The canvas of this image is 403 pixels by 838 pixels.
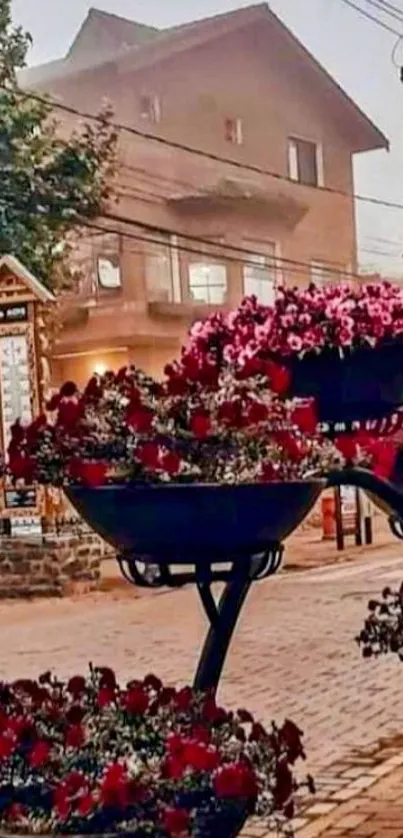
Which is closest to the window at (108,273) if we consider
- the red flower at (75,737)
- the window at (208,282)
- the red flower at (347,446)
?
the window at (208,282)

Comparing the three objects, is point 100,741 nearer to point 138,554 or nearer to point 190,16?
point 138,554

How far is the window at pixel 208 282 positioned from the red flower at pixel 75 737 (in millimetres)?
1606

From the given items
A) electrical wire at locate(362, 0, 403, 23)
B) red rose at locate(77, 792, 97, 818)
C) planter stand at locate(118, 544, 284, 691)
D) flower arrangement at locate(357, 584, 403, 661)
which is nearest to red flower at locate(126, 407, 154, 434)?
planter stand at locate(118, 544, 284, 691)

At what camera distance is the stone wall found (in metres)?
4.82

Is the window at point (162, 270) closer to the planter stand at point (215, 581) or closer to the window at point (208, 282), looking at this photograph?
the window at point (208, 282)

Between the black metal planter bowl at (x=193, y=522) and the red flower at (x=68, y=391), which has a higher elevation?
the red flower at (x=68, y=391)

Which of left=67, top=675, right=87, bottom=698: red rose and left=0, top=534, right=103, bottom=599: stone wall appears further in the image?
left=0, top=534, right=103, bottom=599: stone wall

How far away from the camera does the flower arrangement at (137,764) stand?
1.09 meters

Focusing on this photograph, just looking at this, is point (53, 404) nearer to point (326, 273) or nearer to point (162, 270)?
point (162, 270)

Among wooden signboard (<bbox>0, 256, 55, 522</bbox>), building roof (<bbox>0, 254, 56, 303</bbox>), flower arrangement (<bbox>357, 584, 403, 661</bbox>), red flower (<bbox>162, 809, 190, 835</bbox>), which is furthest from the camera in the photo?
wooden signboard (<bbox>0, 256, 55, 522</bbox>)

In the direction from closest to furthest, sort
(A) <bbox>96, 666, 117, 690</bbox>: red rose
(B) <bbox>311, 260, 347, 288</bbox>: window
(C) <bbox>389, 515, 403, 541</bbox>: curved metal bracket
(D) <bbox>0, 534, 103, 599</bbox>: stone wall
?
(A) <bbox>96, 666, 117, 690</bbox>: red rose
(C) <bbox>389, 515, 403, 541</bbox>: curved metal bracket
(B) <bbox>311, 260, 347, 288</bbox>: window
(D) <bbox>0, 534, 103, 599</bbox>: stone wall

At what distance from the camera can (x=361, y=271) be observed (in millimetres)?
2949

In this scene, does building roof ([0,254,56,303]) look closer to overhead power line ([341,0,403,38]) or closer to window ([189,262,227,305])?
window ([189,262,227,305])

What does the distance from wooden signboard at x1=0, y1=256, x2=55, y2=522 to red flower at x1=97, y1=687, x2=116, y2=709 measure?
2831mm
